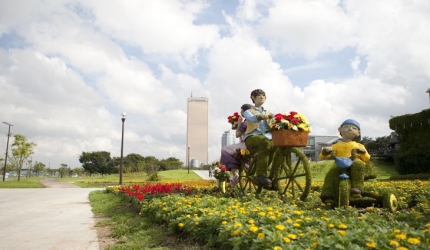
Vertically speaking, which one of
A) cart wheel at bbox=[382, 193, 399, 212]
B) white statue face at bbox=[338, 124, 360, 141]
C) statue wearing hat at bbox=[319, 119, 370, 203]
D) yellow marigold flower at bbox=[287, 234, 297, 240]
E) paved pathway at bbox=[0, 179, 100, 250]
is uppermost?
white statue face at bbox=[338, 124, 360, 141]

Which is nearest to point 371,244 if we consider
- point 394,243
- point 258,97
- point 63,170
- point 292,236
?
point 394,243

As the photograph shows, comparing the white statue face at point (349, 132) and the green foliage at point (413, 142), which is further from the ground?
the green foliage at point (413, 142)

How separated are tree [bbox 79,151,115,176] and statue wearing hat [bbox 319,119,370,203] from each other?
233 feet

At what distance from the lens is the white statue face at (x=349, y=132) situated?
215 inches

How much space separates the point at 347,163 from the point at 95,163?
237ft

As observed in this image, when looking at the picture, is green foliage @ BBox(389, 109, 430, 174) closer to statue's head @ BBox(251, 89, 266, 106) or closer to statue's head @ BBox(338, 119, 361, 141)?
statue's head @ BBox(338, 119, 361, 141)

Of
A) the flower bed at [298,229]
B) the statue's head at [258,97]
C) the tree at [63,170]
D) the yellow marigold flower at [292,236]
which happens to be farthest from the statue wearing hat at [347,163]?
the tree at [63,170]

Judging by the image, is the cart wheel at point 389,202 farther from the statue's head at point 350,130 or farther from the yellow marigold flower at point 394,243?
the yellow marigold flower at point 394,243

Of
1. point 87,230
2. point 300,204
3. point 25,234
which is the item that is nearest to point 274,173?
point 300,204

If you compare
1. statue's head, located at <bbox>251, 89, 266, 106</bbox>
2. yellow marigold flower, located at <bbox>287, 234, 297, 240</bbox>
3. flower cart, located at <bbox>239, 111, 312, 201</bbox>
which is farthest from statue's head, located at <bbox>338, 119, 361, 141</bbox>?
yellow marigold flower, located at <bbox>287, 234, 297, 240</bbox>

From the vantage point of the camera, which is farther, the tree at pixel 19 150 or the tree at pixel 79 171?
the tree at pixel 79 171

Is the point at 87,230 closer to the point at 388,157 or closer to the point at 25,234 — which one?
the point at 25,234

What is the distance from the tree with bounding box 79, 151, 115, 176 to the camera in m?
70.7

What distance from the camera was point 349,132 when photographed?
17.9 feet
